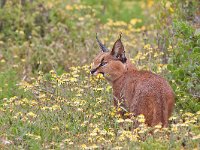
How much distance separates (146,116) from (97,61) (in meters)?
1.17

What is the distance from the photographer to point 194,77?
384 inches

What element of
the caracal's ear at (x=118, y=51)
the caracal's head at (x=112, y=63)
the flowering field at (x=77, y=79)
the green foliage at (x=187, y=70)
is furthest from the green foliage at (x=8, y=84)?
the green foliage at (x=187, y=70)

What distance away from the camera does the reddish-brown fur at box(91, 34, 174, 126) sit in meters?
8.72

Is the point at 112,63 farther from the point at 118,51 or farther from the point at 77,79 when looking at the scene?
the point at 77,79

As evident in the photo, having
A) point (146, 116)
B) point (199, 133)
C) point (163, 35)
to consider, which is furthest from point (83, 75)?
point (199, 133)

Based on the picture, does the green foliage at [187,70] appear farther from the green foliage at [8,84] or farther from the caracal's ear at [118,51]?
the green foliage at [8,84]

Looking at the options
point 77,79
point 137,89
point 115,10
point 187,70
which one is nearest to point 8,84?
point 77,79

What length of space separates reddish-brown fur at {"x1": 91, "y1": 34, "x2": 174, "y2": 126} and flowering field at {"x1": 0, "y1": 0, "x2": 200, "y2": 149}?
0.61ft

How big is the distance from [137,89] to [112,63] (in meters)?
0.67

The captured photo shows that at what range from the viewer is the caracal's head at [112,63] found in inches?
373

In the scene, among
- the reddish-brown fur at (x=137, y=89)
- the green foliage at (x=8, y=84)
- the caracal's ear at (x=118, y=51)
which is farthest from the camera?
the green foliage at (x=8, y=84)

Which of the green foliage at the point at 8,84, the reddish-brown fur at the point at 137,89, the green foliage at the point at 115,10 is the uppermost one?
the green foliage at the point at 115,10

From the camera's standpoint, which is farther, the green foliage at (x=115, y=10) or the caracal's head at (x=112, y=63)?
the green foliage at (x=115, y=10)

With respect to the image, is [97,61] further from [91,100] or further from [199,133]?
[199,133]
